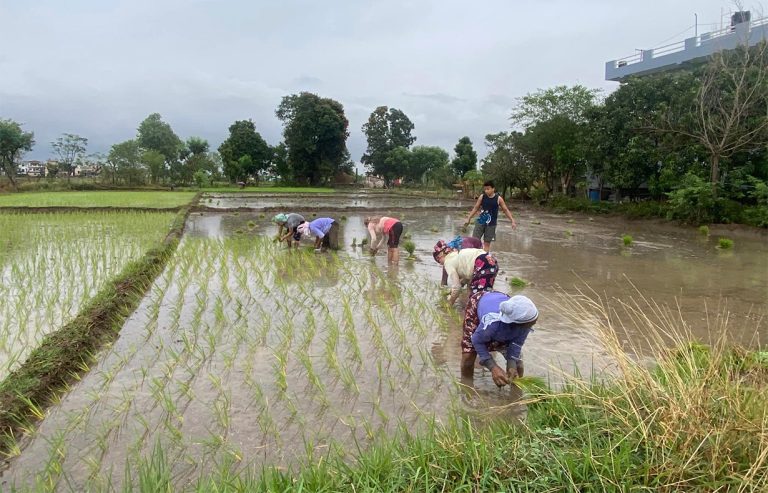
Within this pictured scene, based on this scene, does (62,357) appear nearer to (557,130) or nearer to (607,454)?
(607,454)

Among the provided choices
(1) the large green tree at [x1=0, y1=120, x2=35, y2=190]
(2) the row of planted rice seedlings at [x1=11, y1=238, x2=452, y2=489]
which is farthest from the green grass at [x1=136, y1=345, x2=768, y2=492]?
(1) the large green tree at [x1=0, y1=120, x2=35, y2=190]

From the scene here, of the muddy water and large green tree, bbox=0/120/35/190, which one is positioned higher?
large green tree, bbox=0/120/35/190

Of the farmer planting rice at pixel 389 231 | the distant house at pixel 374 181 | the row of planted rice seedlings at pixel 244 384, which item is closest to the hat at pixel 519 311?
the row of planted rice seedlings at pixel 244 384

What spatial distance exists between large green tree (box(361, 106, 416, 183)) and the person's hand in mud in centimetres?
4576

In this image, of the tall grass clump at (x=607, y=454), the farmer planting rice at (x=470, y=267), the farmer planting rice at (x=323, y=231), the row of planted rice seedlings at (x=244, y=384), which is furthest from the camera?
the farmer planting rice at (x=323, y=231)

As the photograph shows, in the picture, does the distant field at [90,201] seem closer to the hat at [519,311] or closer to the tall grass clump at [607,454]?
the hat at [519,311]

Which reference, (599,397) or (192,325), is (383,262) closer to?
(192,325)

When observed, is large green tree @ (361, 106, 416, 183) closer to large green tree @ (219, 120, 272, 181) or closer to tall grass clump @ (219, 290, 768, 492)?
large green tree @ (219, 120, 272, 181)

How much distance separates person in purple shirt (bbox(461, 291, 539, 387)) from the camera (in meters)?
3.29

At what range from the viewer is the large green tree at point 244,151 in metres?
42.1

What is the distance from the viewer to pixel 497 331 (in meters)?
3.45

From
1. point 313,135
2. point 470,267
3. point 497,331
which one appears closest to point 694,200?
point 470,267

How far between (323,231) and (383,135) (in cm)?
4156

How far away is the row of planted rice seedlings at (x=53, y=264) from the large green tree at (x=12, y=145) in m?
22.7
